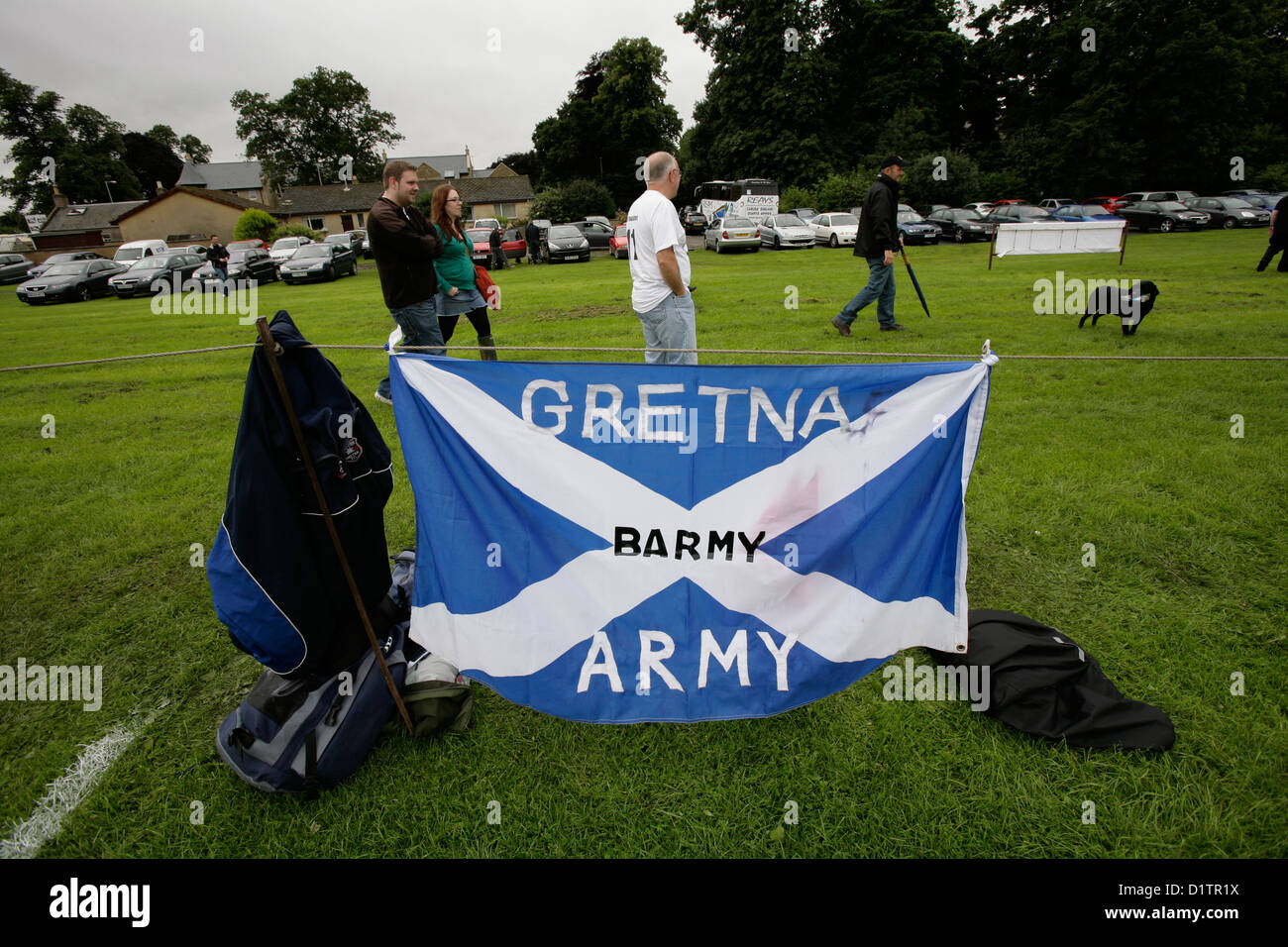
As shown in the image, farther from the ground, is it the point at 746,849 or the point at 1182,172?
the point at 1182,172

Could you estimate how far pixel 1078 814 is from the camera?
2180 mm

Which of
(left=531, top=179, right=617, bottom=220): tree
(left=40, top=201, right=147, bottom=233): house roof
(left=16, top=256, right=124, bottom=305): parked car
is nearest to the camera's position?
(left=16, top=256, right=124, bottom=305): parked car

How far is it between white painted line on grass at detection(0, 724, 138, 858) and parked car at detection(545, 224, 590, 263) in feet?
74.0

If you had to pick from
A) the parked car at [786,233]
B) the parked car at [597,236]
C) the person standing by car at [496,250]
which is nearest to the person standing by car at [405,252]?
the person standing by car at [496,250]

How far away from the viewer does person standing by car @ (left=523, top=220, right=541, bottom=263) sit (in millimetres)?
23766

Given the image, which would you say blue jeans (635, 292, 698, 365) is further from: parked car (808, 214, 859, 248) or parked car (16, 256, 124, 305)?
parked car (16, 256, 124, 305)

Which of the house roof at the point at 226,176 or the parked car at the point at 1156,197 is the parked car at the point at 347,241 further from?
the house roof at the point at 226,176

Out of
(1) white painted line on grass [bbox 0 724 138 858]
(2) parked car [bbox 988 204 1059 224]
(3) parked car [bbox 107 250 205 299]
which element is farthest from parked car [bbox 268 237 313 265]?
(2) parked car [bbox 988 204 1059 224]

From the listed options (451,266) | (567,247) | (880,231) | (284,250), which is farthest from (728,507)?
(284,250)

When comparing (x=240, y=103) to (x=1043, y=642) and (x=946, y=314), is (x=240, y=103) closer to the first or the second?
(x=946, y=314)

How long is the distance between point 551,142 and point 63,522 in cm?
5889

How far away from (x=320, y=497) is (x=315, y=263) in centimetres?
2389
